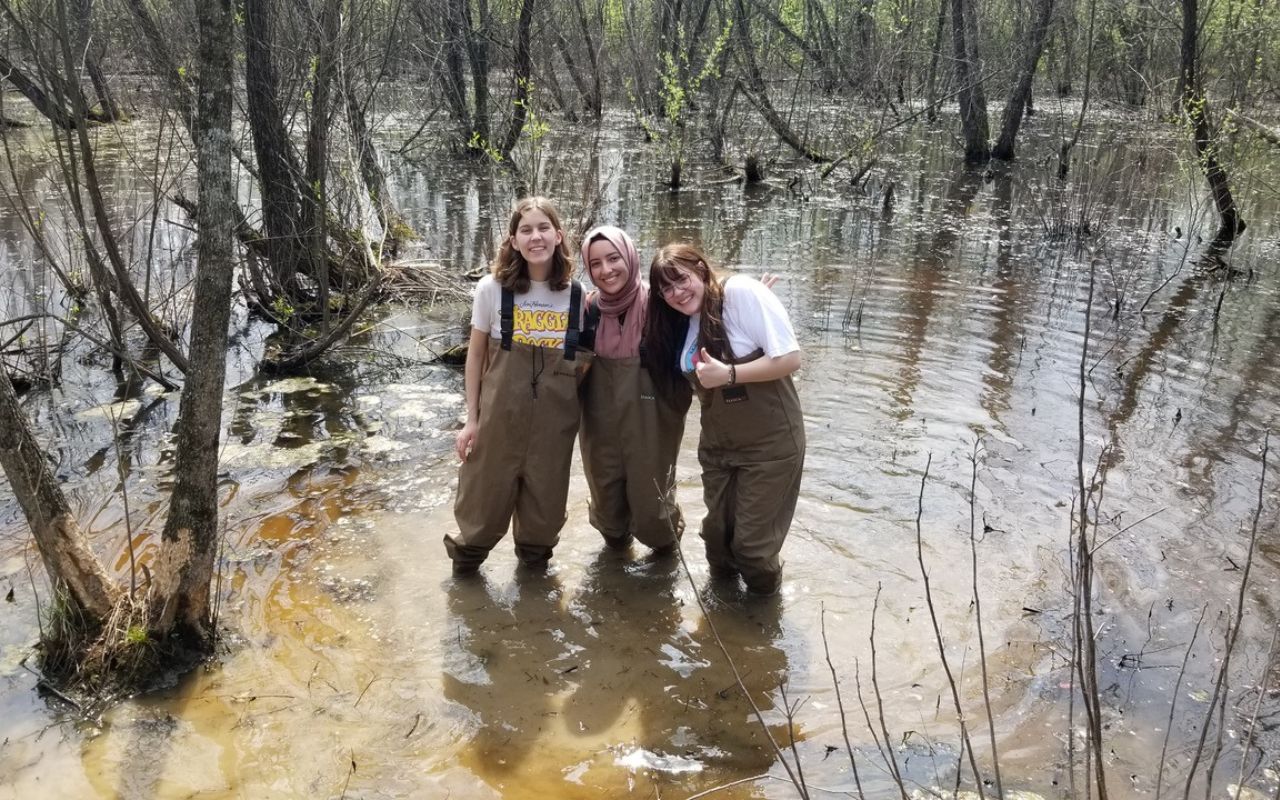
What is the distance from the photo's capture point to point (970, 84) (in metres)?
16.5

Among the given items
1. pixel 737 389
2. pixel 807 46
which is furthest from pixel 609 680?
pixel 807 46

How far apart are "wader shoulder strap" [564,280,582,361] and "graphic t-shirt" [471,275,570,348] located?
0.06 ft

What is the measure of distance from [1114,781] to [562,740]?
6.16 feet

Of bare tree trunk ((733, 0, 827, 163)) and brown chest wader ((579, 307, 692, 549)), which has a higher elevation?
bare tree trunk ((733, 0, 827, 163))

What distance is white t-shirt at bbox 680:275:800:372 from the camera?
3.54 meters

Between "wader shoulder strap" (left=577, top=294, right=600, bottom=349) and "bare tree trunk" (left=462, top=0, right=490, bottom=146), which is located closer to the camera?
"wader shoulder strap" (left=577, top=294, right=600, bottom=349)

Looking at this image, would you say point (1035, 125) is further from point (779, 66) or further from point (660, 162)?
point (660, 162)

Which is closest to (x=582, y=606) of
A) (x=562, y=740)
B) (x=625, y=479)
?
(x=625, y=479)

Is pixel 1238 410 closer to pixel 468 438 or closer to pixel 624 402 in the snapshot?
pixel 624 402

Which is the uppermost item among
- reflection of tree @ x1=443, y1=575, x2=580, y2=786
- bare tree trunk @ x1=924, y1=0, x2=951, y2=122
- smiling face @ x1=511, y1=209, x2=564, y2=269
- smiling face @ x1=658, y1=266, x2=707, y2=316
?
bare tree trunk @ x1=924, y1=0, x2=951, y2=122

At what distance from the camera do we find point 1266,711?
3.51 metres

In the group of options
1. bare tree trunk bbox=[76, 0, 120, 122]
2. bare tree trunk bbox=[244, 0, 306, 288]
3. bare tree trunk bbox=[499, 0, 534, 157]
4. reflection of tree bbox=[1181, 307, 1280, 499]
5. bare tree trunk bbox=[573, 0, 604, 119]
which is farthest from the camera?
bare tree trunk bbox=[573, 0, 604, 119]

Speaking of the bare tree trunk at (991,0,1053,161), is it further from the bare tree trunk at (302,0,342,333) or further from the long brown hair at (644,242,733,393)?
the long brown hair at (644,242,733,393)

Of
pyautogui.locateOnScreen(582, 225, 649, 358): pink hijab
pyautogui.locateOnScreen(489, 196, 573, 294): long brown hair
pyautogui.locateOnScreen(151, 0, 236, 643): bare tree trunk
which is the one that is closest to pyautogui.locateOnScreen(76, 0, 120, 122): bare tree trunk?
pyautogui.locateOnScreen(151, 0, 236, 643): bare tree trunk
